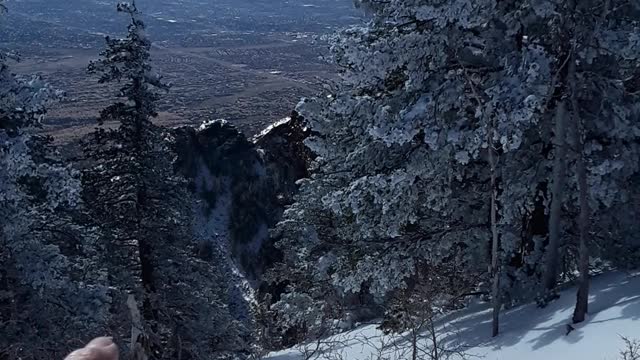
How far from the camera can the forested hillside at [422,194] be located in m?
9.44

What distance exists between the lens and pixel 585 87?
33.5 ft

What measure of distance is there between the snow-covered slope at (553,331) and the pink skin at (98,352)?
4727 millimetres

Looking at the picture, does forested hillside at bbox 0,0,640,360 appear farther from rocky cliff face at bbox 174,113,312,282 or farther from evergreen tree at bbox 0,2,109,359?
rocky cliff face at bbox 174,113,312,282

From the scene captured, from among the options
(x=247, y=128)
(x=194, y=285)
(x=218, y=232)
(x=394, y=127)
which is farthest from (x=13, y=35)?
(x=394, y=127)

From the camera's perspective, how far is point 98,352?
2479 mm

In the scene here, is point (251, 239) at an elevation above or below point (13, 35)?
below

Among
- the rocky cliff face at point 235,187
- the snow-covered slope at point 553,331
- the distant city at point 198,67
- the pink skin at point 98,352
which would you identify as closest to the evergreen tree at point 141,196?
the snow-covered slope at point 553,331

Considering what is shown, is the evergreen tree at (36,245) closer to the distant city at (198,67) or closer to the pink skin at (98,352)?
the pink skin at (98,352)

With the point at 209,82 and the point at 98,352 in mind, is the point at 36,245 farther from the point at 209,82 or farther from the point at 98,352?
the point at 209,82

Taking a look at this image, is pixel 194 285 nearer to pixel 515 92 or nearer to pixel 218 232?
pixel 515 92

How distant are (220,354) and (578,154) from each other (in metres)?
12.9

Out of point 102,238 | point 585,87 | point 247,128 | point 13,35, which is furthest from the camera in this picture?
point 13,35

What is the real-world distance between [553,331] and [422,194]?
14.1ft

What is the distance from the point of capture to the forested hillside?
372 inches
